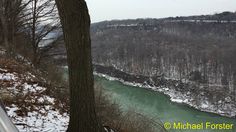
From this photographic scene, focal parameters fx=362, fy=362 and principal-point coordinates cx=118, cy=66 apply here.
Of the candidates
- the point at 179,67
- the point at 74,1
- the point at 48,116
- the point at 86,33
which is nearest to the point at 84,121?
the point at 86,33

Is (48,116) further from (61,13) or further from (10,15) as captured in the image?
(10,15)

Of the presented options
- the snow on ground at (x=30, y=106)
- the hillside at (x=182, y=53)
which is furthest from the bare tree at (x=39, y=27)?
the hillside at (x=182, y=53)

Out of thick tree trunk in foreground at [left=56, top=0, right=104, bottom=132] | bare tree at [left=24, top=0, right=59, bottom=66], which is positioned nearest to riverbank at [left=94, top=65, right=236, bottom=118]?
bare tree at [left=24, top=0, right=59, bottom=66]

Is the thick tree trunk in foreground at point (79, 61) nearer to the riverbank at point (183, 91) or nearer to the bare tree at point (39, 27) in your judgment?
the bare tree at point (39, 27)

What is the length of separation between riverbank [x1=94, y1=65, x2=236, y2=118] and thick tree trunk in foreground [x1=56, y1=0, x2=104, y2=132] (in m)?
50.1

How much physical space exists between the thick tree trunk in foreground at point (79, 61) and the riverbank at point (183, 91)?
50.1 metres

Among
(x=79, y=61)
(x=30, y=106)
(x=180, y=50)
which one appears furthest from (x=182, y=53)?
(x=79, y=61)

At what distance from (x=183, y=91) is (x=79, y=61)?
70033 millimetres

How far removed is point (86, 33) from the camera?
171 inches

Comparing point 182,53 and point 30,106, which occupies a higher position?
point 30,106

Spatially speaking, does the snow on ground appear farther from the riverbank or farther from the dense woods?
the dense woods

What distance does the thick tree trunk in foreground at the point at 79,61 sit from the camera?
14.0 ft

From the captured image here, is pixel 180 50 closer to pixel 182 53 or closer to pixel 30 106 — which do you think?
pixel 182 53

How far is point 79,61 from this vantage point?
4.38m
